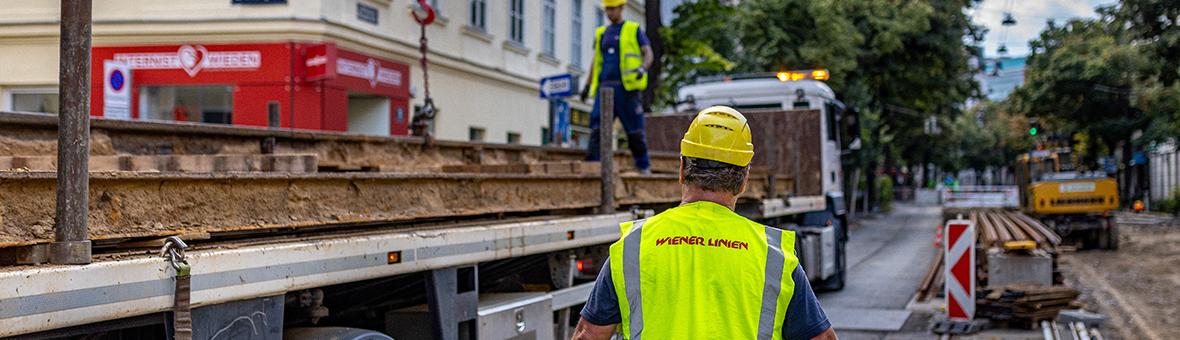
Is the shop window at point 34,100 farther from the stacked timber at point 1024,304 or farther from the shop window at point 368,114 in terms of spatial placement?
the stacked timber at point 1024,304

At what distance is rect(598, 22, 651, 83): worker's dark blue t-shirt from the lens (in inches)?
346

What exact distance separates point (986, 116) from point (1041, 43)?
55.1 metres

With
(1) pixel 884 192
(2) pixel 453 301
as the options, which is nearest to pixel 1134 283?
(2) pixel 453 301

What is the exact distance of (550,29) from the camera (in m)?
26.1

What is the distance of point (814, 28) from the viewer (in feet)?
103

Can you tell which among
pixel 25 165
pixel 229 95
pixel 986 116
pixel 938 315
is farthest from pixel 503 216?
pixel 986 116

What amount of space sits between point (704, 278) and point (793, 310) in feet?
0.85

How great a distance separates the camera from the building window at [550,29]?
2578 cm

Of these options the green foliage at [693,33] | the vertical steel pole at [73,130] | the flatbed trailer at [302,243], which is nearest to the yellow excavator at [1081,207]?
the green foliage at [693,33]

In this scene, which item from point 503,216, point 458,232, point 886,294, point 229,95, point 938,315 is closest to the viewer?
point 458,232

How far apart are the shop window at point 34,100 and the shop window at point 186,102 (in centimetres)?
180

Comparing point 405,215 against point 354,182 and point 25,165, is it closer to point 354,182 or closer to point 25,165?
point 354,182

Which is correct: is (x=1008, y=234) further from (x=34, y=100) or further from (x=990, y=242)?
(x=34, y=100)

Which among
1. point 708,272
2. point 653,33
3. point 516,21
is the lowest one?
point 708,272
